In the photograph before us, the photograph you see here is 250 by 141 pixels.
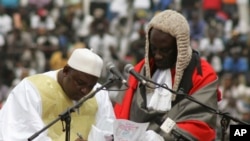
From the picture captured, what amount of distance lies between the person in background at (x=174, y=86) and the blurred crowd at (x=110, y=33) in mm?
10230

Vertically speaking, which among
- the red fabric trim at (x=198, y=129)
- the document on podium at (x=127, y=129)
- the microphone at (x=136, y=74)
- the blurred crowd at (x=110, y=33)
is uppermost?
the microphone at (x=136, y=74)

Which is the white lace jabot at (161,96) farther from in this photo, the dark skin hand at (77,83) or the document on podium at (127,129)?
the dark skin hand at (77,83)

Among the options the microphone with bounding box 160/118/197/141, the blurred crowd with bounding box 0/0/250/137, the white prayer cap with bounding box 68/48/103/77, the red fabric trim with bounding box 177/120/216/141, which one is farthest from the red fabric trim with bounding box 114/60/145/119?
the blurred crowd with bounding box 0/0/250/137

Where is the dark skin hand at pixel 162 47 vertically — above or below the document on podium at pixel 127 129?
above

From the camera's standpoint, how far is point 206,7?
26141 mm

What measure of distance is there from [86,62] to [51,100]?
0.43 metres

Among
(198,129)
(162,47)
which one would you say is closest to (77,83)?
(162,47)

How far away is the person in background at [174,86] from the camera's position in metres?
8.48

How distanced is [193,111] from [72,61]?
1153mm

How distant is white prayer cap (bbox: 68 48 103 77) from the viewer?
813cm

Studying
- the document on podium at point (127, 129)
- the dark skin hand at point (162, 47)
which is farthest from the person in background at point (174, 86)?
the document on podium at point (127, 129)

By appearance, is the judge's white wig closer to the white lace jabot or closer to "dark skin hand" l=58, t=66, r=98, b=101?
the white lace jabot

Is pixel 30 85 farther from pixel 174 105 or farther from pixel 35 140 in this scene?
pixel 174 105

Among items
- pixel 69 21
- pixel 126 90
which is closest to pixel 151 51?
pixel 126 90
